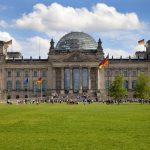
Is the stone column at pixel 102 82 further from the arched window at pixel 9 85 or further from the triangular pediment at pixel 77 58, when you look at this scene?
the arched window at pixel 9 85

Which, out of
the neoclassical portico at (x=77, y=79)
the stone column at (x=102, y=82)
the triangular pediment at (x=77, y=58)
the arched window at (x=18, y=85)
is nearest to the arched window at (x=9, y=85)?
the arched window at (x=18, y=85)

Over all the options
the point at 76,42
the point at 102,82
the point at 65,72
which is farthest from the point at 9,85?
the point at 102,82

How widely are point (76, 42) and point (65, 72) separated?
18221 millimetres

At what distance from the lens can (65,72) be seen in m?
179

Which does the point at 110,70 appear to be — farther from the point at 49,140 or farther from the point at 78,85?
the point at 49,140

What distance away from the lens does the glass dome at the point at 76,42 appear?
19112cm

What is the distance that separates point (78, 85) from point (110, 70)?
13039 millimetres

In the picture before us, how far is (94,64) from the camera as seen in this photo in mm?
177250

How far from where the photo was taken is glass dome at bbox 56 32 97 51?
191 m

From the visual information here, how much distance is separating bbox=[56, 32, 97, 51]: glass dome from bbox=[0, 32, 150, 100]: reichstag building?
22.2 ft

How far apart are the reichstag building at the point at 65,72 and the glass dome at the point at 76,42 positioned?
6.75m

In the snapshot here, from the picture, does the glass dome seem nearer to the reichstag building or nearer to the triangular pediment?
the reichstag building

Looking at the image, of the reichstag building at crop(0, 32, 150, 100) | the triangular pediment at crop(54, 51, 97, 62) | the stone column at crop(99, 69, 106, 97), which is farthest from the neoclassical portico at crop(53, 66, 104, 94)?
the triangular pediment at crop(54, 51, 97, 62)

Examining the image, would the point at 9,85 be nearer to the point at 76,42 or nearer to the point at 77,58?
the point at 77,58
